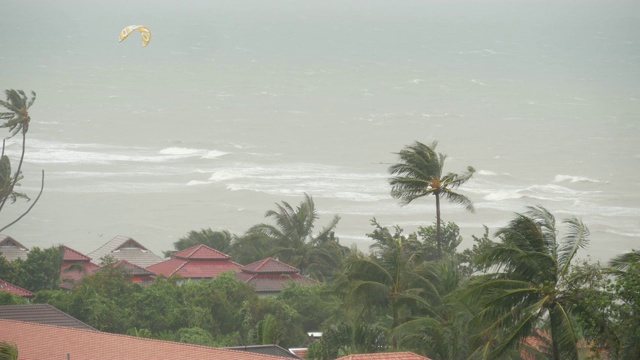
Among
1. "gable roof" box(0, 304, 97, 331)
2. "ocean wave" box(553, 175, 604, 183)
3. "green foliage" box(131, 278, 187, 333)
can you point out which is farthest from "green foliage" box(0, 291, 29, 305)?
"ocean wave" box(553, 175, 604, 183)

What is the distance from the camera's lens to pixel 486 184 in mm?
113875

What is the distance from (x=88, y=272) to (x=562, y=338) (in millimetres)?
38782

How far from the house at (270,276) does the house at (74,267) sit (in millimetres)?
6632

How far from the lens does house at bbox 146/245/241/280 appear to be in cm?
6019

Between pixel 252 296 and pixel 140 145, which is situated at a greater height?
pixel 140 145

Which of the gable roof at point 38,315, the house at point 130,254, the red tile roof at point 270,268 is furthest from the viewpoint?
the house at point 130,254

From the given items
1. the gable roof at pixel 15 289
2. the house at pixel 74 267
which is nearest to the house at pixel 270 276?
the house at pixel 74 267

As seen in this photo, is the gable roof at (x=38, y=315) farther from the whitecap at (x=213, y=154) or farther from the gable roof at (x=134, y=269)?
the whitecap at (x=213, y=154)

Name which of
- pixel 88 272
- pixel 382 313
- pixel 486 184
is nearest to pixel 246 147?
pixel 486 184

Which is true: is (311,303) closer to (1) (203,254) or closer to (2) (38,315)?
(1) (203,254)

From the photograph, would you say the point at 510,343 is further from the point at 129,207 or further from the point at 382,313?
the point at 129,207

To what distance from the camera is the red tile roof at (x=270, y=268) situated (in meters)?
57.9

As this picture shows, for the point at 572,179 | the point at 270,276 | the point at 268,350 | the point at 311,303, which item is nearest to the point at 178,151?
the point at 572,179

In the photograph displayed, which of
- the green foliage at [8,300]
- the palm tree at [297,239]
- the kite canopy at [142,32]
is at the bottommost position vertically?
the green foliage at [8,300]
